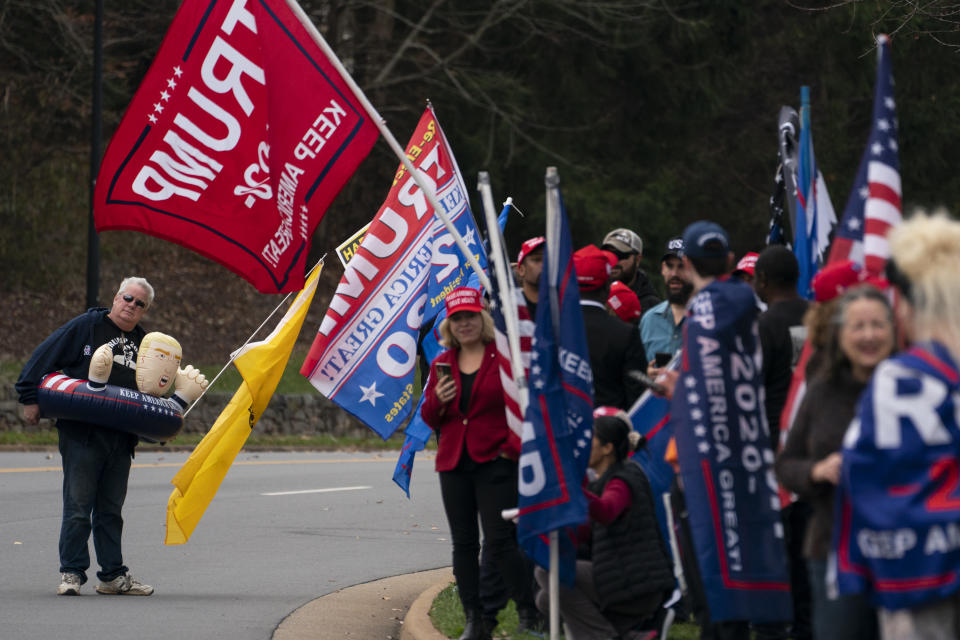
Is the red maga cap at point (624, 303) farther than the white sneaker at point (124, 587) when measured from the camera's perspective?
No

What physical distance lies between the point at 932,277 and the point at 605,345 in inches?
144

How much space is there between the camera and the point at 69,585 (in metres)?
9.28

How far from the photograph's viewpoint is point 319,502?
15312 millimetres

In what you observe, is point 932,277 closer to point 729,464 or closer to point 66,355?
point 729,464

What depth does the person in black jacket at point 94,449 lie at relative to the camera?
9328 millimetres

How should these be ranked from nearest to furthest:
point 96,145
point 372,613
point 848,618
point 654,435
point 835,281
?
point 848,618
point 835,281
point 654,435
point 372,613
point 96,145

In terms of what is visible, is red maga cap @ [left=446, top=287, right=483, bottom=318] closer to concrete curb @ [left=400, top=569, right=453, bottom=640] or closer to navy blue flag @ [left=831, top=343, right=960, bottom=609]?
concrete curb @ [left=400, top=569, right=453, bottom=640]

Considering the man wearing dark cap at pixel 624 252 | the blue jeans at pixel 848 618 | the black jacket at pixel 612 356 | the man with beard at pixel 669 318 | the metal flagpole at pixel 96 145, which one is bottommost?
the blue jeans at pixel 848 618

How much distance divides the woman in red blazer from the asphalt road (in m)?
1.38

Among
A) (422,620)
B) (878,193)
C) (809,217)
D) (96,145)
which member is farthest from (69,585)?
(96,145)

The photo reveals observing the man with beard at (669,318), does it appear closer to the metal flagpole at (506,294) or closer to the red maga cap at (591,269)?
the red maga cap at (591,269)

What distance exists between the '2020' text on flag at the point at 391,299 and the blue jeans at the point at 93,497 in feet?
4.67

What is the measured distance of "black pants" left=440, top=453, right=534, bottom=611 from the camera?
24.9 ft

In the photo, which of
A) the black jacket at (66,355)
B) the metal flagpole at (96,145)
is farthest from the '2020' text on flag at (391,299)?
the metal flagpole at (96,145)
